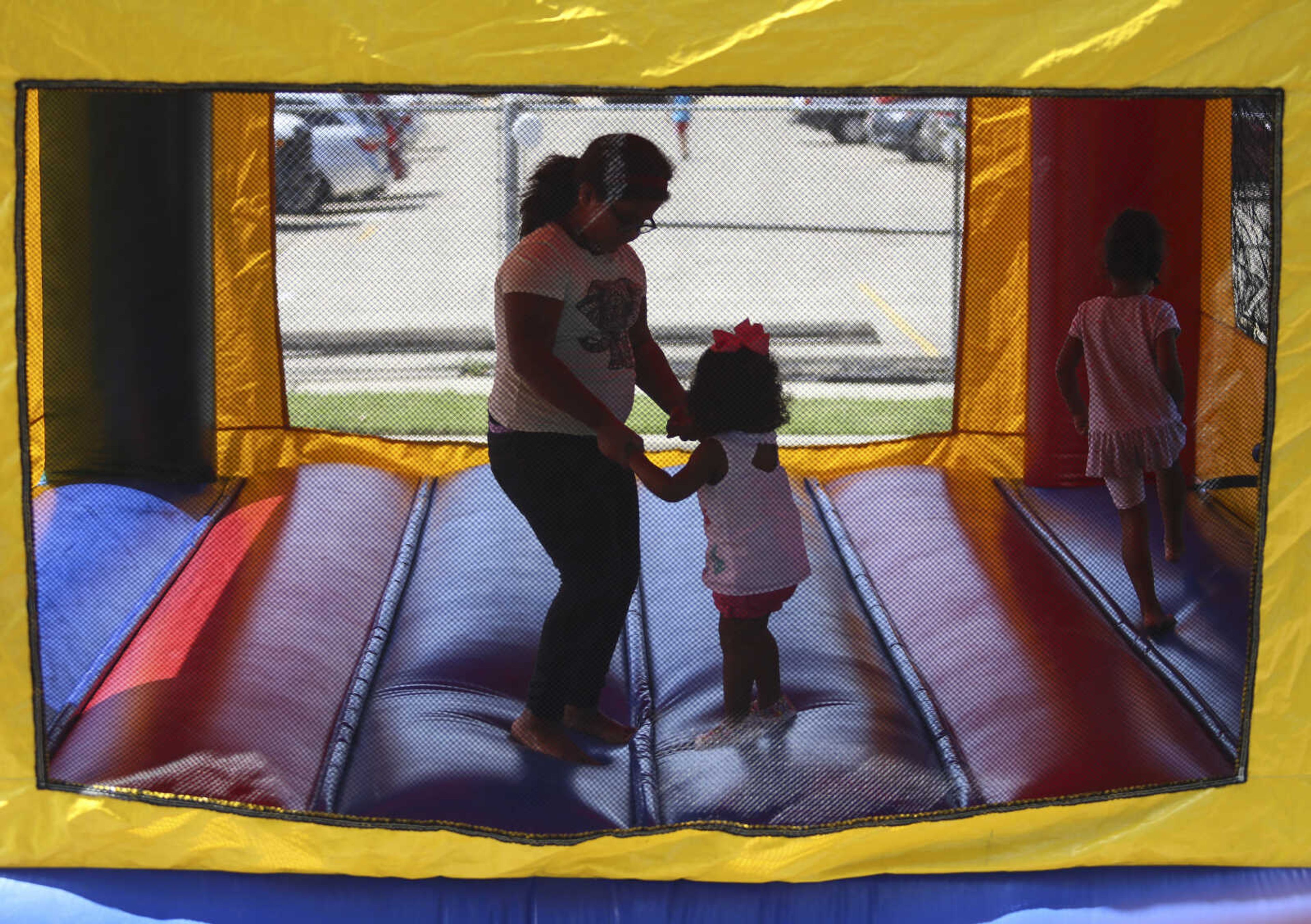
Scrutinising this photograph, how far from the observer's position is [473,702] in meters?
2.17

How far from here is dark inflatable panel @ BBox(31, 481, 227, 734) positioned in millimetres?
2240

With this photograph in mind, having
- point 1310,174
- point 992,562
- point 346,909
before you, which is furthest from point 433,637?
point 1310,174

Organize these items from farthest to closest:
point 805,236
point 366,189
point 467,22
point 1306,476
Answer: point 805,236
point 366,189
point 1306,476
point 467,22

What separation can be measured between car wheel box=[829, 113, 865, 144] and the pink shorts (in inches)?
77.6

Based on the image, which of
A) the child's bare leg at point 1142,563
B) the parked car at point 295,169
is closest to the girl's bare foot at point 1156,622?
the child's bare leg at point 1142,563

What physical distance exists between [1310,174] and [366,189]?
2.92 m

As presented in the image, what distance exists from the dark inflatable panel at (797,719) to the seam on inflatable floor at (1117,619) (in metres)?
0.41

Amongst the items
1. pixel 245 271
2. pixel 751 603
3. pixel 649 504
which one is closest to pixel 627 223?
pixel 751 603

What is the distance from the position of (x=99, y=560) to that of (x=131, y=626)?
233 mm

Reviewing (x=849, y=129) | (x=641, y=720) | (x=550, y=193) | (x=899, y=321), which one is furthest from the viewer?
(x=899, y=321)

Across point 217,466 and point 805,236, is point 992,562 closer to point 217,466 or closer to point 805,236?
point 217,466

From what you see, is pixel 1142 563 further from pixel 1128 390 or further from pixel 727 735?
pixel 727 735

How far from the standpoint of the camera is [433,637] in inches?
94.1

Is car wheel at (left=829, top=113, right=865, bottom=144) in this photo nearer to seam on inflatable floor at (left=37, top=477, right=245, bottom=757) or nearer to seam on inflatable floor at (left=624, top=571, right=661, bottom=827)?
seam on inflatable floor at (left=624, top=571, right=661, bottom=827)
